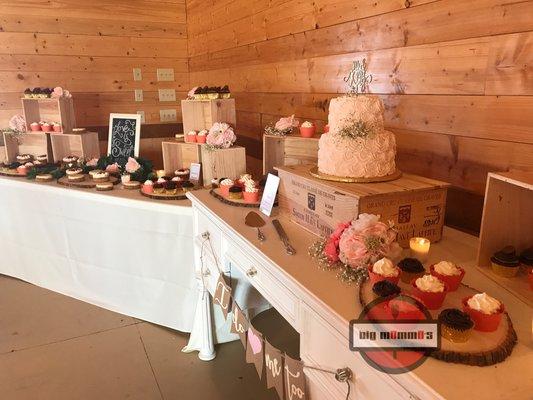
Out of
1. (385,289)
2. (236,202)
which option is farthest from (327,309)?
(236,202)

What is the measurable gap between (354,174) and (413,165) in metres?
0.44

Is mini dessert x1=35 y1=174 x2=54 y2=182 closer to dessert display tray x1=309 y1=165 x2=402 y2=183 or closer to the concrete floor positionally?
the concrete floor

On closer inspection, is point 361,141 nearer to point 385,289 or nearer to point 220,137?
point 385,289

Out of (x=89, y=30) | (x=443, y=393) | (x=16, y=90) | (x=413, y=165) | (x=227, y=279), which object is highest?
(x=89, y=30)

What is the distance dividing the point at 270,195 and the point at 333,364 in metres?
0.68

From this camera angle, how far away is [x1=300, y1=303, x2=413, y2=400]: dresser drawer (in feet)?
2.33

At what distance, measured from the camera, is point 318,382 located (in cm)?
92

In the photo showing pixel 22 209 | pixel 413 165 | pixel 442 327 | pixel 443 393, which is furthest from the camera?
pixel 22 209

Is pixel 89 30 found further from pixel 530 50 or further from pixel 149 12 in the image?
pixel 530 50

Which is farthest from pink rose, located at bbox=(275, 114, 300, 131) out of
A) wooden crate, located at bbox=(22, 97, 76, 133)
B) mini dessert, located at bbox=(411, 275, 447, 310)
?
wooden crate, located at bbox=(22, 97, 76, 133)

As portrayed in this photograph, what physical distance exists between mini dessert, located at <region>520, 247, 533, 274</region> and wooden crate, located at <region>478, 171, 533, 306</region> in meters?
0.02

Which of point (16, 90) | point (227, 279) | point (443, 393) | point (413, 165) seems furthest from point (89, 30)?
point (443, 393)

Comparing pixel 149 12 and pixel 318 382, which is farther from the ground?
pixel 149 12

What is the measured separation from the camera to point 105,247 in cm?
232
